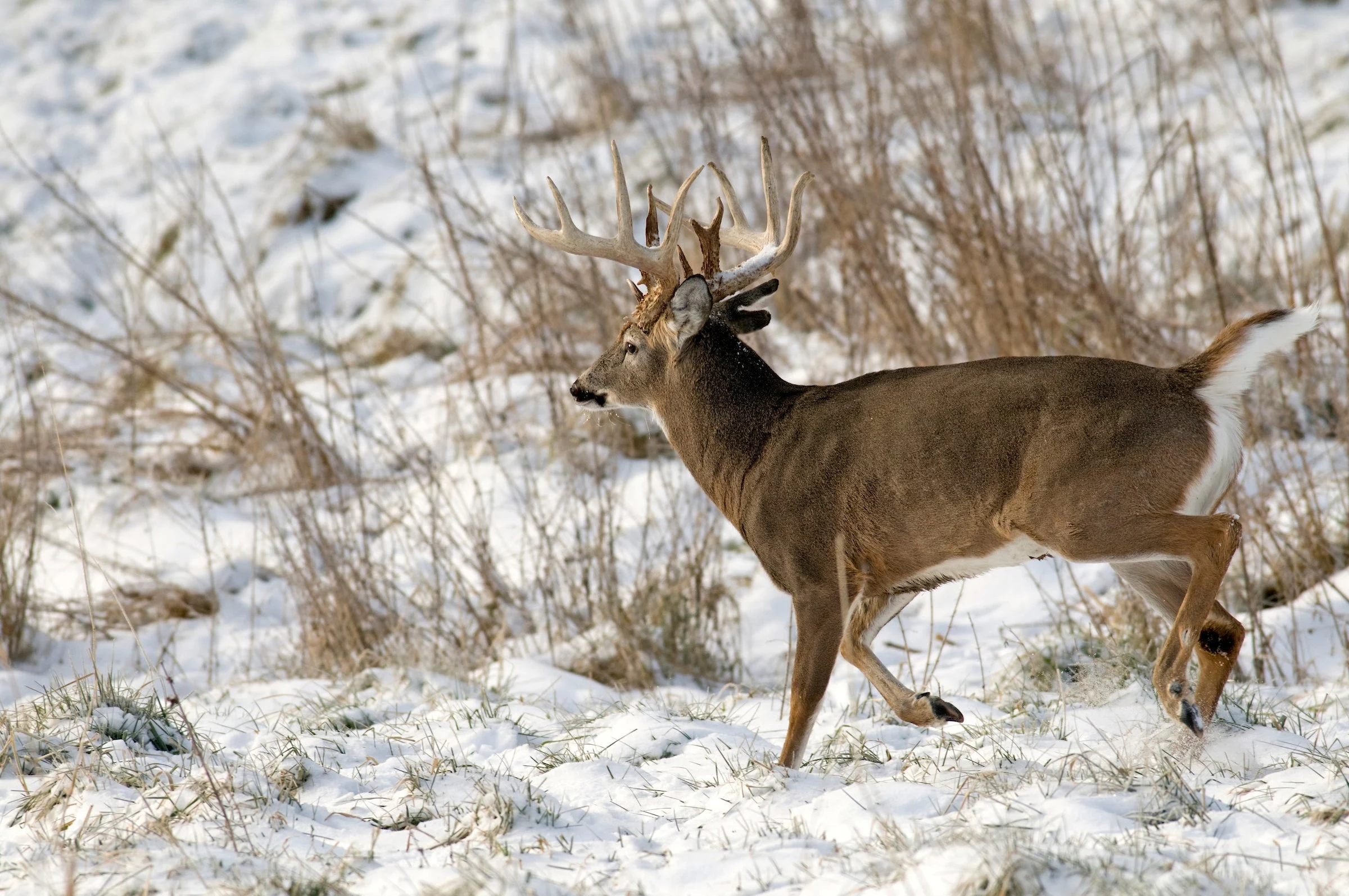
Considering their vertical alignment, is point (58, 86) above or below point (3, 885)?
above

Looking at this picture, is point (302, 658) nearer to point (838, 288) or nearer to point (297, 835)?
point (297, 835)

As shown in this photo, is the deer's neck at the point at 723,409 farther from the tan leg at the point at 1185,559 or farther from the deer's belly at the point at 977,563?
the tan leg at the point at 1185,559

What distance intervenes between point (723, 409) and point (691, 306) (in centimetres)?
38

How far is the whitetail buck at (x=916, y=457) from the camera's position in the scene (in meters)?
3.72

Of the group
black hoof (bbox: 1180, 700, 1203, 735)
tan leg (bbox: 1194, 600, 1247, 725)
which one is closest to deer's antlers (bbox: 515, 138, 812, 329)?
tan leg (bbox: 1194, 600, 1247, 725)

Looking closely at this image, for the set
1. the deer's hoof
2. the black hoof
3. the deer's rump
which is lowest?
the deer's hoof

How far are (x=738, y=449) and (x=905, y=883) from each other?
210 centimetres

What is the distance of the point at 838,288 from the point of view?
30.9 ft

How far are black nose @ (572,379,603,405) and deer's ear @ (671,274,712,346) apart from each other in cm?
43

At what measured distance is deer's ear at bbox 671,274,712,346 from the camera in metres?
4.51

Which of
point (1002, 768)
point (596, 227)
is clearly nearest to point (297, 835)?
point (1002, 768)

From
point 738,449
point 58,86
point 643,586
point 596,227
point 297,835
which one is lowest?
point 643,586

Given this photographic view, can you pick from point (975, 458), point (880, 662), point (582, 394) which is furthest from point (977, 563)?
point (582, 394)

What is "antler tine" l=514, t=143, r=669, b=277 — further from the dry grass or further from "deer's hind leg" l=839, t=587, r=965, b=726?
the dry grass
